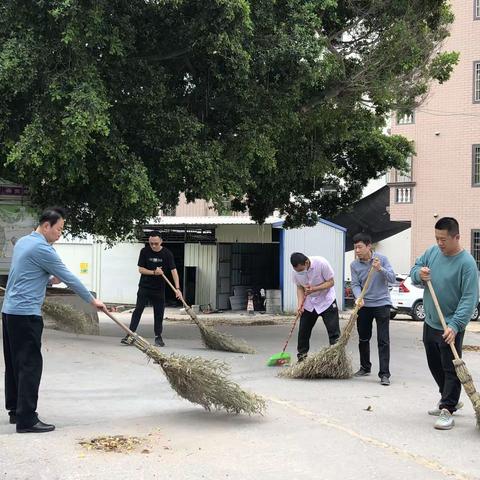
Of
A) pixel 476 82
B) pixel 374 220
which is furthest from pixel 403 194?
pixel 476 82

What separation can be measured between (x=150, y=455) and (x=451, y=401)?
2.73 m

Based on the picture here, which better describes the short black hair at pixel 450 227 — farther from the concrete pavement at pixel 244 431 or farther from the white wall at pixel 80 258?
the white wall at pixel 80 258

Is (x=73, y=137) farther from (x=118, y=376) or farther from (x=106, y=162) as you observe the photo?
(x=118, y=376)

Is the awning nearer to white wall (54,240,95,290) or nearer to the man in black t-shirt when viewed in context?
white wall (54,240,95,290)

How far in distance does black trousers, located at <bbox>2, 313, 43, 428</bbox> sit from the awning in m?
21.6

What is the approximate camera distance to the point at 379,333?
25.2 feet

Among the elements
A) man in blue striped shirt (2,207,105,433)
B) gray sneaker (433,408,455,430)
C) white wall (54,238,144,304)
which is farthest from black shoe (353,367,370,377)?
white wall (54,238,144,304)

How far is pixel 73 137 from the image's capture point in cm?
839

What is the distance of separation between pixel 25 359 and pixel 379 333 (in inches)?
166

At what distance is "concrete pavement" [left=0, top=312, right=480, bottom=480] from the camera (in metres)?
4.46

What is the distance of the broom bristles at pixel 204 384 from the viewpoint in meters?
5.54

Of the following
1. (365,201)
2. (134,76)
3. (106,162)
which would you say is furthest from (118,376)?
(365,201)

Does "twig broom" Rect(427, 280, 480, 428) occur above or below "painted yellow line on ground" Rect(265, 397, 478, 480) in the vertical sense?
above

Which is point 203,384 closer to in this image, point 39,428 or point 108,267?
point 39,428
